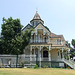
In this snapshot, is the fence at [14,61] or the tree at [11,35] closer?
the fence at [14,61]

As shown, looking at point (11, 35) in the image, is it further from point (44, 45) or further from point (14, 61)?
point (44, 45)

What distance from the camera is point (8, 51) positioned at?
1950cm

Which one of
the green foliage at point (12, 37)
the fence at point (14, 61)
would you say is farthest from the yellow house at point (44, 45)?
the fence at point (14, 61)

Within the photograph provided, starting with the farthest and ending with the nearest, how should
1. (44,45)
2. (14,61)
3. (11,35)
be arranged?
(44,45) → (11,35) → (14,61)

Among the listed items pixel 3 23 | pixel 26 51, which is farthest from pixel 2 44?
pixel 26 51

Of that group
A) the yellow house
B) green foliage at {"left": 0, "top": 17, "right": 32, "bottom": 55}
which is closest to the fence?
green foliage at {"left": 0, "top": 17, "right": 32, "bottom": 55}

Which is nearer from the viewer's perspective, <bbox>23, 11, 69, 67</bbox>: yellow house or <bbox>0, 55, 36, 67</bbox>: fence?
<bbox>0, 55, 36, 67</bbox>: fence

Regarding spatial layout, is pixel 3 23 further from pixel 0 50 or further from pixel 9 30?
pixel 0 50

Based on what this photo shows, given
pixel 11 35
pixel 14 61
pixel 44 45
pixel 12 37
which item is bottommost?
pixel 14 61

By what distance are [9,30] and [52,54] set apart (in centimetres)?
1214

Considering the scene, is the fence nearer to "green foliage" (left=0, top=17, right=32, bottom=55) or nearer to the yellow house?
"green foliage" (left=0, top=17, right=32, bottom=55)

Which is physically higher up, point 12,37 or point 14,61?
point 12,37

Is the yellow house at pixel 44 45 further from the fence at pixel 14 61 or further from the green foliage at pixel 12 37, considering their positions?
the fence at pixel 14 61

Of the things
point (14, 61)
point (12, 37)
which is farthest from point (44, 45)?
point (14, 61)
